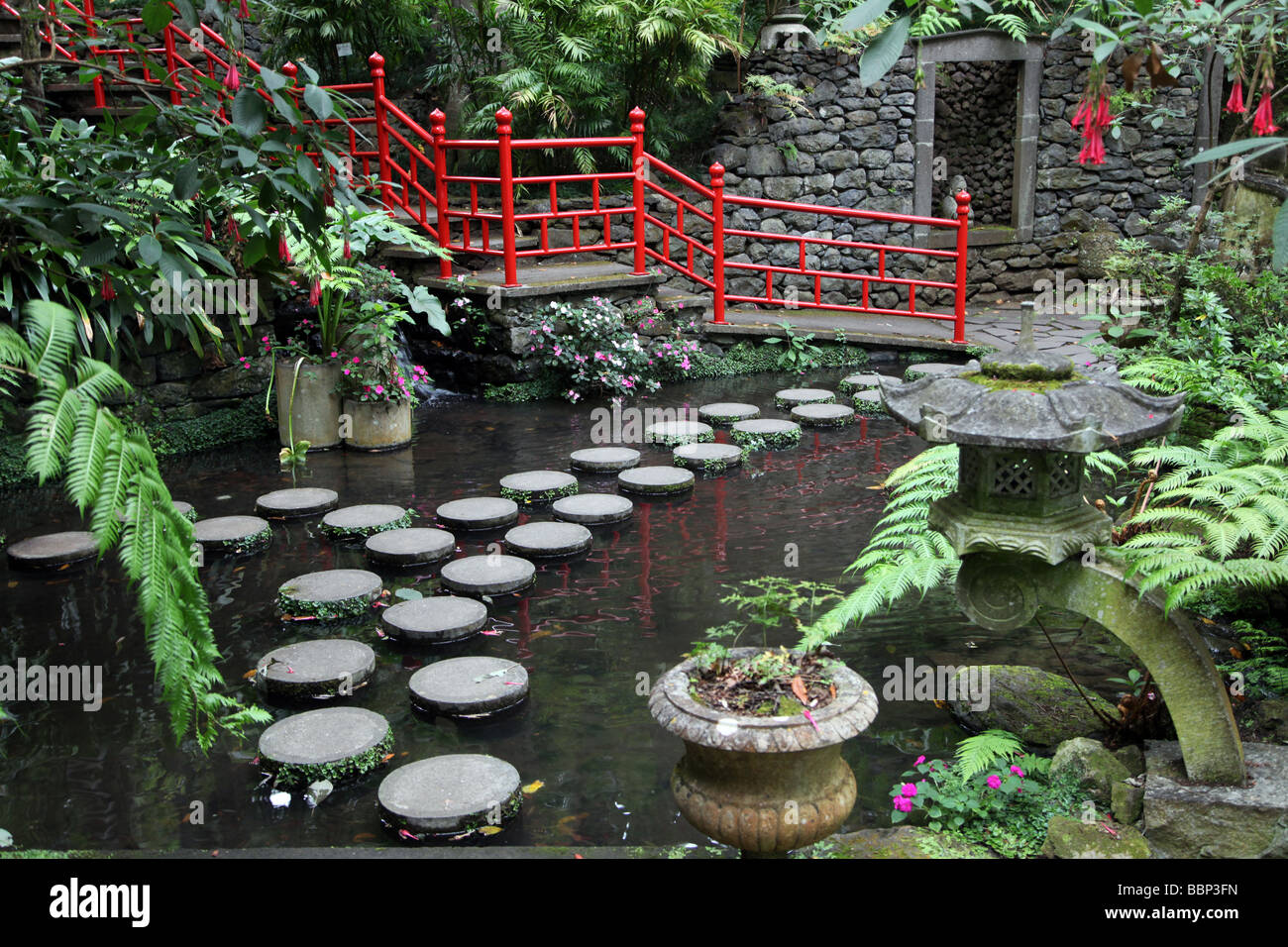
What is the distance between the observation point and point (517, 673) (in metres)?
4.37

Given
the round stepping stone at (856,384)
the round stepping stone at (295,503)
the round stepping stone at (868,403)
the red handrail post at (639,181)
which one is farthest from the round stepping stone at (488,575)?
the red handrail post at (639,181)

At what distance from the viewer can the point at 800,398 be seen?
8.76 metres

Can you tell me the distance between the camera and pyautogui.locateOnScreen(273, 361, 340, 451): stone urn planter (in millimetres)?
7684

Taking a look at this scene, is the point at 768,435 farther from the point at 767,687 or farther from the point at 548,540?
the point at 767,687

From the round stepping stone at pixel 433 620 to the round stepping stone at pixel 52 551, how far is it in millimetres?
1880

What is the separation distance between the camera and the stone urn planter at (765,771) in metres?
2.65

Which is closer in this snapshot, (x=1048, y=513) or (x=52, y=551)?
Result: (x=1048, y=513)

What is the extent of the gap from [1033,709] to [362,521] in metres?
3.76

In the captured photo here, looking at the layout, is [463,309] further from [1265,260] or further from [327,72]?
[1265,260]

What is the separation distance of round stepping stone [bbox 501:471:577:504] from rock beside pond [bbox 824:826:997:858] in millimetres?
3725

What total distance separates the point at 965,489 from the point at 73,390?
246 cm

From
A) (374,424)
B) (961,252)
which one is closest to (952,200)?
(961,252)

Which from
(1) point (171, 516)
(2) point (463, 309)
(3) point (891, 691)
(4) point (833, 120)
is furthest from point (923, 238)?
(1) point (171, 516)

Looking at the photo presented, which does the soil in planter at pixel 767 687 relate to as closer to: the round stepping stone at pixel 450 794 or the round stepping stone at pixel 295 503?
the round stepping stone at pixel 450 794
